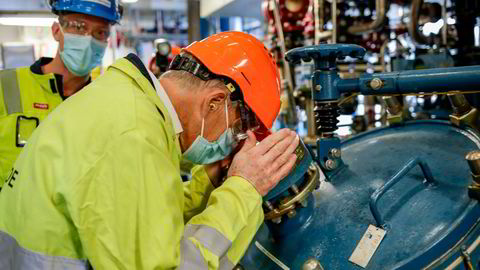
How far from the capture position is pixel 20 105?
1.93m

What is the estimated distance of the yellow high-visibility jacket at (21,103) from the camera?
187cm

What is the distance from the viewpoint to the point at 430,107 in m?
3.58

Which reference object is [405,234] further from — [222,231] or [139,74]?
[139,74]

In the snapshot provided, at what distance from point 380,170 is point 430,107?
94.3 inches

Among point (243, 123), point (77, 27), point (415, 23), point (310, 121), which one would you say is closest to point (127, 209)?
point (243, 123)

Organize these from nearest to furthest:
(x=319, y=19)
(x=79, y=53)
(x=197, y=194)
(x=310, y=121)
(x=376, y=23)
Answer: (x=197, y=194) → (x=79, y=53) → (x=376, y=23) → (x=310, y=121) → (x=319, y=19)

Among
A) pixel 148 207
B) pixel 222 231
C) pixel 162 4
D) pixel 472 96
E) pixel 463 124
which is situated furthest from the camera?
pixel 162 4

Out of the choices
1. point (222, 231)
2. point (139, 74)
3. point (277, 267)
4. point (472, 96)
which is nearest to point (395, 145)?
point (277, 267)

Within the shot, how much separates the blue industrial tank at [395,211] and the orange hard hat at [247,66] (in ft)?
1.05

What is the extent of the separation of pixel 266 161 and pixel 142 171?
1.18ft

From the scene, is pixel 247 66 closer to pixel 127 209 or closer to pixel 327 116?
pixel 327 116

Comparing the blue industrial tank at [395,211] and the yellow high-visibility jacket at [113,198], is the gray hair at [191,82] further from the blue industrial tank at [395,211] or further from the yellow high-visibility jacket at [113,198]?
the blue industrial tank at [395,211]

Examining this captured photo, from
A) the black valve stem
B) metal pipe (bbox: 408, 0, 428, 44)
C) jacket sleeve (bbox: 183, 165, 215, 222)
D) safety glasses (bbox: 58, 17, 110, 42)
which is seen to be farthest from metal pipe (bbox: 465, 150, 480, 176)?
metal pipe (bbox: 408, 0, 428, 44)

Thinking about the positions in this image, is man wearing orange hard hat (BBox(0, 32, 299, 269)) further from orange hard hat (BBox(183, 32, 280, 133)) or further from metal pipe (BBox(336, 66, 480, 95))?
metal pipe (BBox(336, 66, 480, 95))
